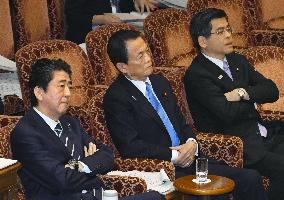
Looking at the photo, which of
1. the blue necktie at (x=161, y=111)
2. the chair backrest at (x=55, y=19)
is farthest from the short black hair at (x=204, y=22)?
the chair backrest at (x=55, y=19)

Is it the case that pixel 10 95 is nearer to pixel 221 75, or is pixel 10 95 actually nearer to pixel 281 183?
pixel 221 75

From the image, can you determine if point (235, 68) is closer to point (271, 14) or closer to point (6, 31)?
point (6, 31)

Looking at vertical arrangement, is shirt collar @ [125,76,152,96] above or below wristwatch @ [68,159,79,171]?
above

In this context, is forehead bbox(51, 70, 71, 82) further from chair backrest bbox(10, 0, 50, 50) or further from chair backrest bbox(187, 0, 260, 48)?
chair backrest bbox(187, 0, 260, 48)

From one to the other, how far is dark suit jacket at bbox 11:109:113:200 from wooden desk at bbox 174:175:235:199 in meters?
0.48

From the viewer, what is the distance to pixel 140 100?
4637 millimetres

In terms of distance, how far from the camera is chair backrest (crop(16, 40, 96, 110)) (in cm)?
482

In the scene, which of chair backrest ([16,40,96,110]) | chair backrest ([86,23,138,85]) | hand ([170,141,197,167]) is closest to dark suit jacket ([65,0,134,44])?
chair backrest ([86,23,138,85])

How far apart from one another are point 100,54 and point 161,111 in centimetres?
95

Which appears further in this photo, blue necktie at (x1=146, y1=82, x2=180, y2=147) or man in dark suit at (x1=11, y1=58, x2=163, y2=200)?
blue necktie at (x1=146, y1=82, x2=180, y2=147)

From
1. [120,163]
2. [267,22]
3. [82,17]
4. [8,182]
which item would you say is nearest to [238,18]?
[267,22]

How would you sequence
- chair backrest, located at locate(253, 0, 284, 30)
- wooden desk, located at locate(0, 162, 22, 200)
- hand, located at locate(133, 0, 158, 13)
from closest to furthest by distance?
wooden desk, located at locate(0, 162, 22, 200) → hand, located at locate(133, 0, 158, 13) → chair backrest, located at locate(253, 0, 284, 30)

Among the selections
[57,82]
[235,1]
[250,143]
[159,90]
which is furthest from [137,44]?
[235,1]

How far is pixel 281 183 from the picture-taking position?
196 inches
